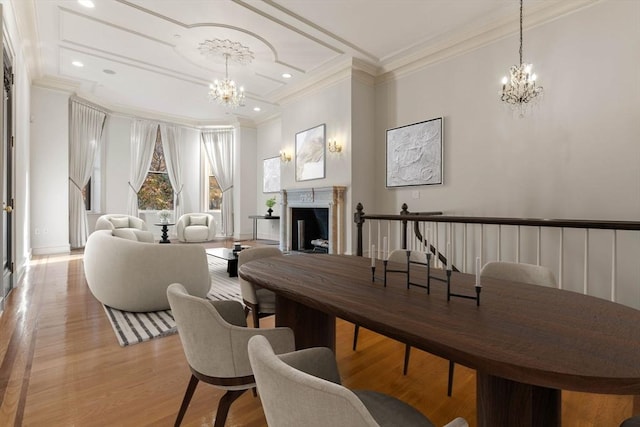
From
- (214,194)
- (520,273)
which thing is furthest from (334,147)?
(214,194)

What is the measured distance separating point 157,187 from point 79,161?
75.3 inches

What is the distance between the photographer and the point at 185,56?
520cm

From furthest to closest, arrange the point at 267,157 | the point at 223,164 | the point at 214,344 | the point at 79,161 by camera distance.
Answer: the point at 223,164
the point at 267,157
the point at 79,161
the point at 214,344

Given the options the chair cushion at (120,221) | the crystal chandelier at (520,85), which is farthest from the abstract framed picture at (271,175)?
the crystal chandelier at (520,85)

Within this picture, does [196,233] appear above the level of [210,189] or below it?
below

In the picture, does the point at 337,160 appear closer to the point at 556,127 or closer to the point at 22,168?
the point at 556,127

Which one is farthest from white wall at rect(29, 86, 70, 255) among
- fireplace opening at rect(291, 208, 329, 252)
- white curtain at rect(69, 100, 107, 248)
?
fireplace opening at rect(291, 208, 329, 252)

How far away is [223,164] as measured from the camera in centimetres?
926

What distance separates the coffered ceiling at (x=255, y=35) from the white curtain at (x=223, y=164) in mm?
2721

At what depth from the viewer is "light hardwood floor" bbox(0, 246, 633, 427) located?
5.33ft

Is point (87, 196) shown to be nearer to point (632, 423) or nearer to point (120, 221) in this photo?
point (120, 221)

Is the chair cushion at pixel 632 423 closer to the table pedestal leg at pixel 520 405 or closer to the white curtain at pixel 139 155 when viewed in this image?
the table pedestal leg at pixel 520 405

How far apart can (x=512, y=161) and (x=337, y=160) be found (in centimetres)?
270

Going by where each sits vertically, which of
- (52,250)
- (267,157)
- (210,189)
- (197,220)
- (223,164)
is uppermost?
(267,157)
